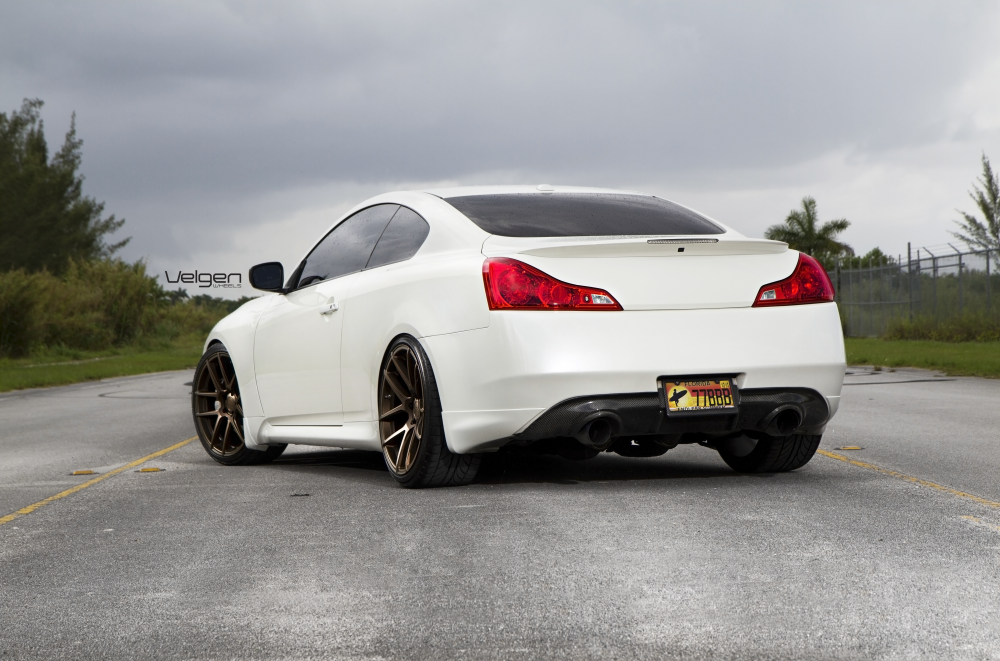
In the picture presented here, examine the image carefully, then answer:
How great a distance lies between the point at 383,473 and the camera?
6.91 metres

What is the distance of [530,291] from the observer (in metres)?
5.37

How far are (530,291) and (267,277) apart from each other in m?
2.79

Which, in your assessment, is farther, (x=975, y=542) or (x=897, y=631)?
(x=975, y=542)

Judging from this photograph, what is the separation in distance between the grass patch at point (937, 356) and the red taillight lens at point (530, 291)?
13.3 metres

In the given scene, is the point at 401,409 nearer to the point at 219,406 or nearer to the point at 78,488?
the point at 78,488

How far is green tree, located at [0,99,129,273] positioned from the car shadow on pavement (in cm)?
5737

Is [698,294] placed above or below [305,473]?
above

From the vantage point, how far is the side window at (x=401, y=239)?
625cm

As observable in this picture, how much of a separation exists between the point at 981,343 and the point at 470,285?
2459 cm

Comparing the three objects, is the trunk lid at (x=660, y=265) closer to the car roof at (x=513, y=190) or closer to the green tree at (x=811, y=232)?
the car roof at (x=513, y=190)

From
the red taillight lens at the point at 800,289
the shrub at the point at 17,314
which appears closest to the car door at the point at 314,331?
the red taillight lens at the point at 800,289

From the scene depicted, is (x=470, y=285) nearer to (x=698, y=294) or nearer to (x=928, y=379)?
(x=698, y=294)

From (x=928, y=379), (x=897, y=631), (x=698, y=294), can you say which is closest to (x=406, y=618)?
(x=897, y=631)

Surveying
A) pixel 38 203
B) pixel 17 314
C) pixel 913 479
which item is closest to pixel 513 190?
pixel 913 479
